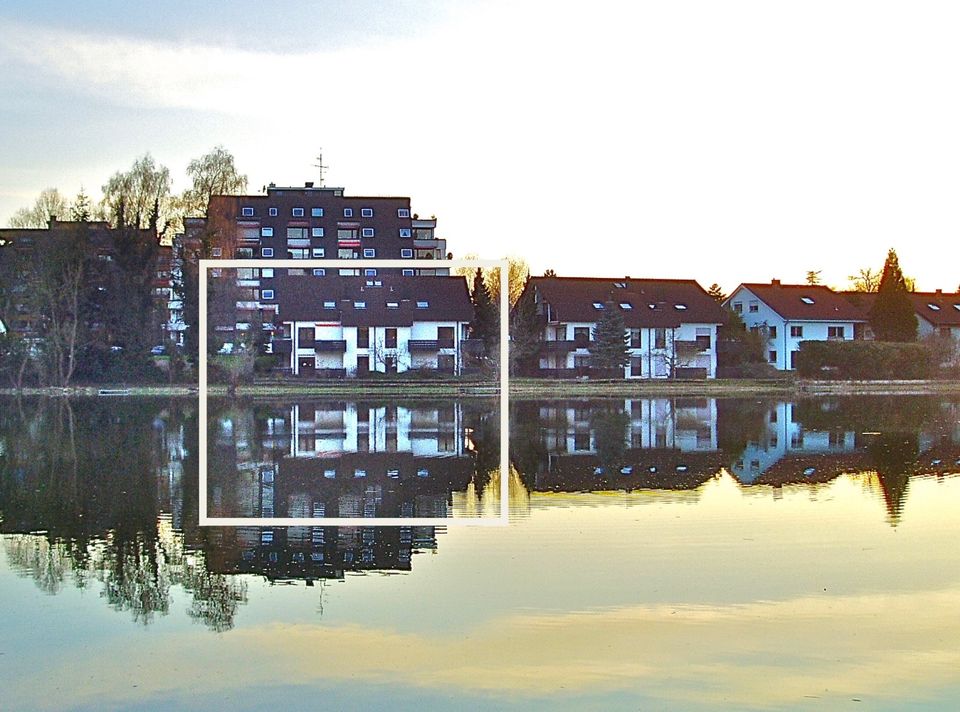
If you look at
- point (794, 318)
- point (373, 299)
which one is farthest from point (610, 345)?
point (373, 299)

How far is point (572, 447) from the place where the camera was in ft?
51.1

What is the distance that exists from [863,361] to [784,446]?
68.1ft

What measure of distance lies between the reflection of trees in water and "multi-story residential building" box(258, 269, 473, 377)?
3.95m

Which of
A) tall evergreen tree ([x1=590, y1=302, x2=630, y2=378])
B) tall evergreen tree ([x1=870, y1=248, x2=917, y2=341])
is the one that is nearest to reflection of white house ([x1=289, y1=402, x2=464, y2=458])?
tall evergreen tree ([x1=590, y1=302, x2=630, y2=378])

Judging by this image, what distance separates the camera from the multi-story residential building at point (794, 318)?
42.8 metres

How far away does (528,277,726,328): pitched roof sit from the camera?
124 feet

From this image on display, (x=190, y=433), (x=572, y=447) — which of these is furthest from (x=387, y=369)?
(x=572, y=447)

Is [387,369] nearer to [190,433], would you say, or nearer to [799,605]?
[190,433]

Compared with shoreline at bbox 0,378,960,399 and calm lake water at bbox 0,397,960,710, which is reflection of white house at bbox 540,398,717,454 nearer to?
calm lake water at bbox 0,397,960,710

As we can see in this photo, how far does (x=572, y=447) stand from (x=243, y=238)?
2322cm

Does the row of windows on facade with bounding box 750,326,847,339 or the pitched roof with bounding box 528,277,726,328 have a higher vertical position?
the pitched roof with bounding box 528,277,726,328

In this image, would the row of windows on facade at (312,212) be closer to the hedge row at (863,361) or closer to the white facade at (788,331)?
the white facade at (788,331)

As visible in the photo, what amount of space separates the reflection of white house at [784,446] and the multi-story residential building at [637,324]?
645 inches

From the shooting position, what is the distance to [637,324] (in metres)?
37.8
